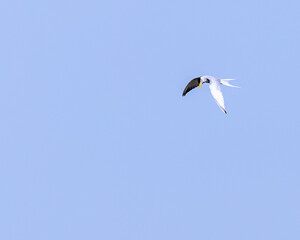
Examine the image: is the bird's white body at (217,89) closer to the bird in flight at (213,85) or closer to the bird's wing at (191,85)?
the bird in flight at (213,85)

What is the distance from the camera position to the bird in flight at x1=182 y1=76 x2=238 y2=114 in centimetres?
4744

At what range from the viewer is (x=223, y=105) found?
4672cm

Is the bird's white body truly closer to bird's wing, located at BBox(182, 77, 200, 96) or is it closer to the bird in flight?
the bird in flight


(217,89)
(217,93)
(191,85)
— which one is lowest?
(217,93)

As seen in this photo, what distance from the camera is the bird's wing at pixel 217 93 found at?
46688 millimetres

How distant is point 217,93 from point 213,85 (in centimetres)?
208

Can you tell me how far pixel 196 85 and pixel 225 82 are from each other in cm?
808

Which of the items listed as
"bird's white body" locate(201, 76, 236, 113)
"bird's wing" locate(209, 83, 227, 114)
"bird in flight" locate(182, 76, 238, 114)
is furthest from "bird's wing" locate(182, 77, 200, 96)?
"bird's wing" locate(209, 83, 227, 114)

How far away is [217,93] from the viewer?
4897 cm

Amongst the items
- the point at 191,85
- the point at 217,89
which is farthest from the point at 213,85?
the point at 191,85

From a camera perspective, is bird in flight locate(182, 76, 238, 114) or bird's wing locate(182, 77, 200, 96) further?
bird's wing locate(182, 77, 200, 96)

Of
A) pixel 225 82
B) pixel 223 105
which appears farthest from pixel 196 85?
pixel 223 105

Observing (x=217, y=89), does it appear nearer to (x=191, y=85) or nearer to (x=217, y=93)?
(x=217, y=93)

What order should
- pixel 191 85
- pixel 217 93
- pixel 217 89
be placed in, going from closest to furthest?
pixel 217 93
pixel 217 89
pixel 191 85
